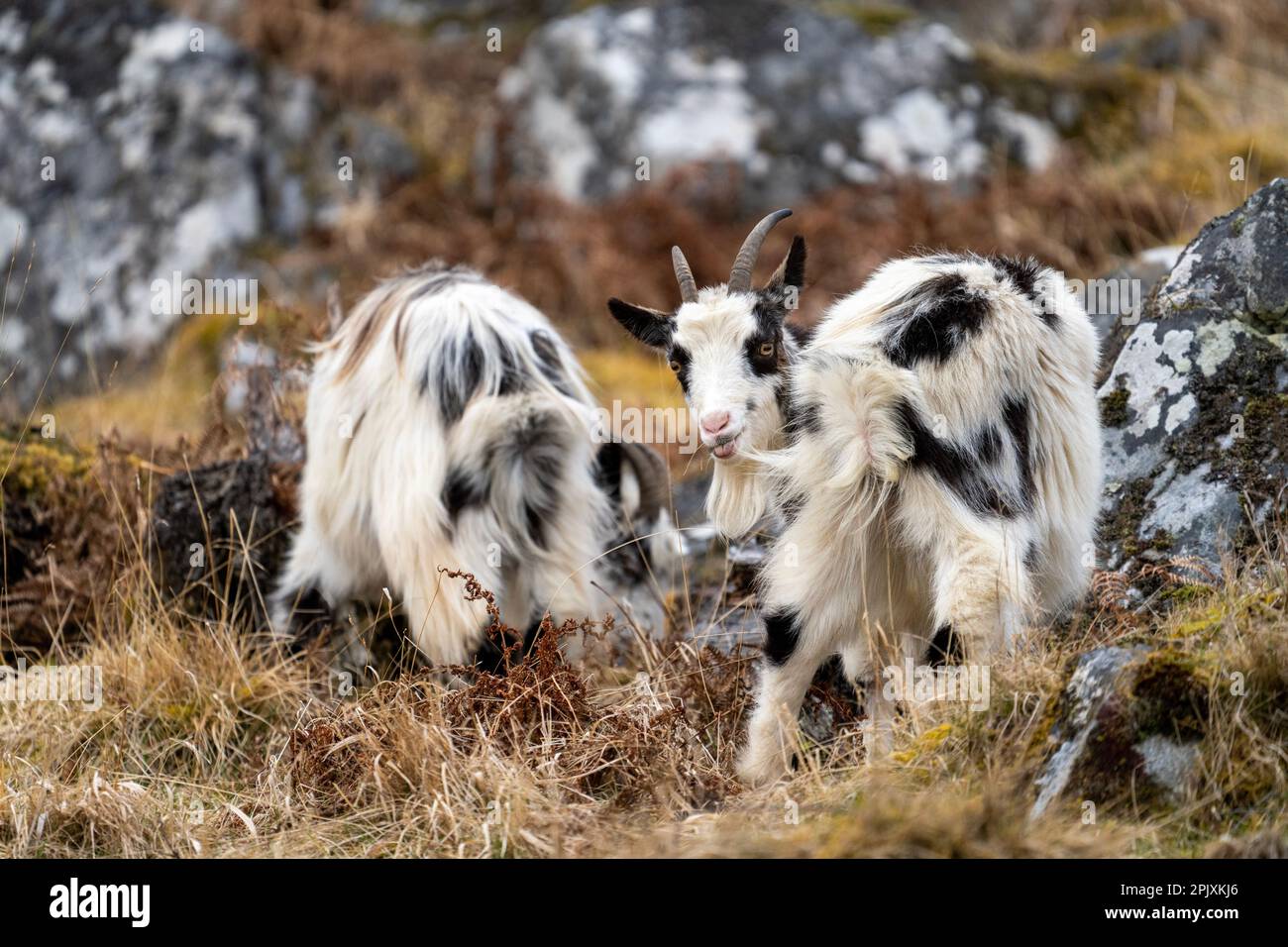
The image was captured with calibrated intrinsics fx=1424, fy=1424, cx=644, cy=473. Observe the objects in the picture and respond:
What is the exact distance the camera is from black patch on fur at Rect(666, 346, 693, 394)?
17.1 feet

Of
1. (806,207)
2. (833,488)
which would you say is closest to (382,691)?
(833,488)

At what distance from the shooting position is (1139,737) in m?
4.10

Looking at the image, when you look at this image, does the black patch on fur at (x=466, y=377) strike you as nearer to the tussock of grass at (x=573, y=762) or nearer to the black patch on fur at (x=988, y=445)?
the tussock of grass at (x=573, y=762)

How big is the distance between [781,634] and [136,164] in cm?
1093

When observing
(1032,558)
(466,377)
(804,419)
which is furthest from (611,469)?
(1032,558)

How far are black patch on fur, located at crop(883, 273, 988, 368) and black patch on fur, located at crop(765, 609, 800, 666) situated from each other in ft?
3.08

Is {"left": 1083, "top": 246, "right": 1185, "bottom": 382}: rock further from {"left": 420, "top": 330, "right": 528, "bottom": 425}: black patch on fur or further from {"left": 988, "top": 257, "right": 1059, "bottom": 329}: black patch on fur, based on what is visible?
{"left": 420, "top": 330, "right": 528, "bottom": 425}: black patch on fur

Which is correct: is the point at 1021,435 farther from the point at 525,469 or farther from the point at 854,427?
the point at 525,469

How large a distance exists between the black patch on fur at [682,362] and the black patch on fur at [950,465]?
0.94 meters

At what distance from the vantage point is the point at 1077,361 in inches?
199

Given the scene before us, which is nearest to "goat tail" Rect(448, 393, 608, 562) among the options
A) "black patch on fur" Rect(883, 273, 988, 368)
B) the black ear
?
the black ear
